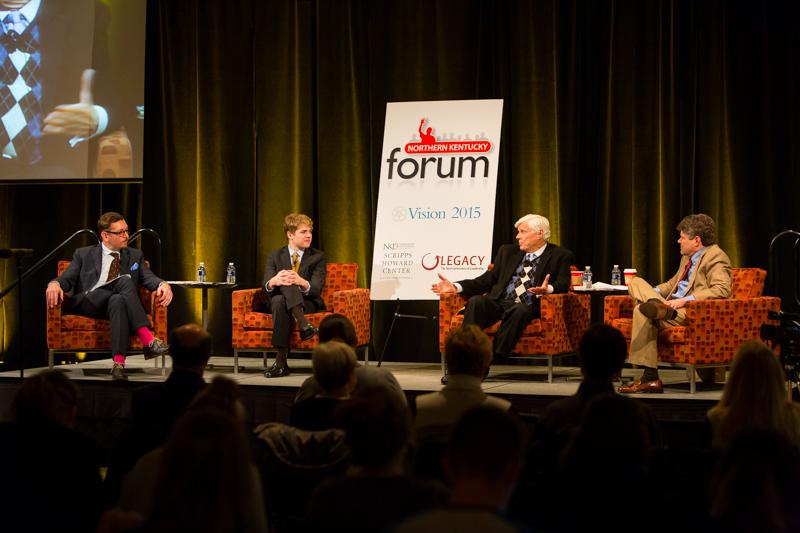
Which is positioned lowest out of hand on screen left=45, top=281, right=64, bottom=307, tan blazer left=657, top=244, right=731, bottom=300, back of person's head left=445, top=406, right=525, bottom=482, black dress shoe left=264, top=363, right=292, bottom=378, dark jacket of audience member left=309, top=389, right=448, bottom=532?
black dress shoe left=264, top=363, right=292, bottom=378

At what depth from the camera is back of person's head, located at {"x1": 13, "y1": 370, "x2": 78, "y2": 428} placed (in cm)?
266

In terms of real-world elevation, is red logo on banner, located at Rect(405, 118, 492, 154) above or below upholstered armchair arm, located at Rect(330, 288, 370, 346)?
above

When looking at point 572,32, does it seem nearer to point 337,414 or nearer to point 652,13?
point 652,13

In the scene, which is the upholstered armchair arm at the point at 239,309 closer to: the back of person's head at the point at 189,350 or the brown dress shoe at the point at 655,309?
the brown dress shoe at the point at 655,309

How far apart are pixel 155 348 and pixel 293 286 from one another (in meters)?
0.96

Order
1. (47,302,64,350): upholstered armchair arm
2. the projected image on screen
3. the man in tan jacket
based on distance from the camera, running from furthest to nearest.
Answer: the projected image on screen, (47,302,64,350): upholstered armchair arm, the man in tan jacket

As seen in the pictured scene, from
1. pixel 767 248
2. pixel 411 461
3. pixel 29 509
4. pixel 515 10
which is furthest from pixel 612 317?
pixel 29 509

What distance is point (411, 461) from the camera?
8.70 ft

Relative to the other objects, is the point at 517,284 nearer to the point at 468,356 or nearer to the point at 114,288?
the point at 114,288

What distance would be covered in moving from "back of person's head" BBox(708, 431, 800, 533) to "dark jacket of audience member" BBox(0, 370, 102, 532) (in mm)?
1538

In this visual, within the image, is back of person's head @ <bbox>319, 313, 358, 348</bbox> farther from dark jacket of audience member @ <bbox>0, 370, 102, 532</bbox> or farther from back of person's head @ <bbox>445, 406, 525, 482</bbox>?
back of person's head @ <bbox>445, 406, 525, 482</bbox>

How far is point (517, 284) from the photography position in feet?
21.8

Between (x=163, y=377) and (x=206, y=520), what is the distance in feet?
16.4

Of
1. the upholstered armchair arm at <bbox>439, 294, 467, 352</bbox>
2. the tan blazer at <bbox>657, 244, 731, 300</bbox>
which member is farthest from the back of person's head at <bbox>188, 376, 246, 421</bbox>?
the tan blazer at <bbox>657, 244, 731, 300</bbox>
